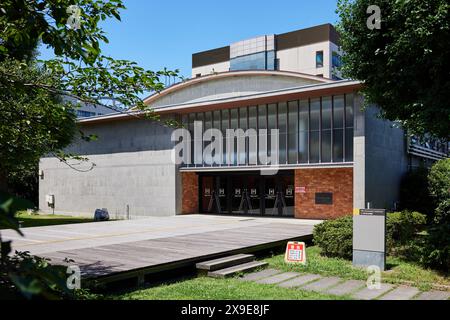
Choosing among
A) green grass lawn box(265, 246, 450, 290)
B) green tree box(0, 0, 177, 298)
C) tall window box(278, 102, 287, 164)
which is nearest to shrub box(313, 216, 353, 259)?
Answer: green grass lawn box(265, 246, 450, 290)

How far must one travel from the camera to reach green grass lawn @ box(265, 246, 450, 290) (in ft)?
26.8

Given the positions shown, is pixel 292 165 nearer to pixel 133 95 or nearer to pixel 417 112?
pixel 417 112

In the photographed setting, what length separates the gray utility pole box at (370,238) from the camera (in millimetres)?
9086

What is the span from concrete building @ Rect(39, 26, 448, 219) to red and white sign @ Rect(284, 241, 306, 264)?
8482mm

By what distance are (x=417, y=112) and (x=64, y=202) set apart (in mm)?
24025

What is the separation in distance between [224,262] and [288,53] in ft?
160

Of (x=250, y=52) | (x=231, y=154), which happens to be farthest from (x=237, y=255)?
(x=250, y=52)

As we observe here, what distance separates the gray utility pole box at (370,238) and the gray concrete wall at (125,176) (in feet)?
45.0

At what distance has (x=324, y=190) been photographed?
64.8 ft

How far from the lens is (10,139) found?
5949mm

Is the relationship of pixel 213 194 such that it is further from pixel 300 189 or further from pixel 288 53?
pixel 288 53

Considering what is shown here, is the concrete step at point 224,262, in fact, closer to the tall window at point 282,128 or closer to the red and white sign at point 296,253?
the red and white sign at point 296,253

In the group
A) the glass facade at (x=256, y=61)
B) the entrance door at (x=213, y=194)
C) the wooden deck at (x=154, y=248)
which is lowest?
the wooden deck at (x=154, y=248)

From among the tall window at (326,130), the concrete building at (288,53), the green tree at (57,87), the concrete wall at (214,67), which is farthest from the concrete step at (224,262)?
the concrete wall at (214,67)
